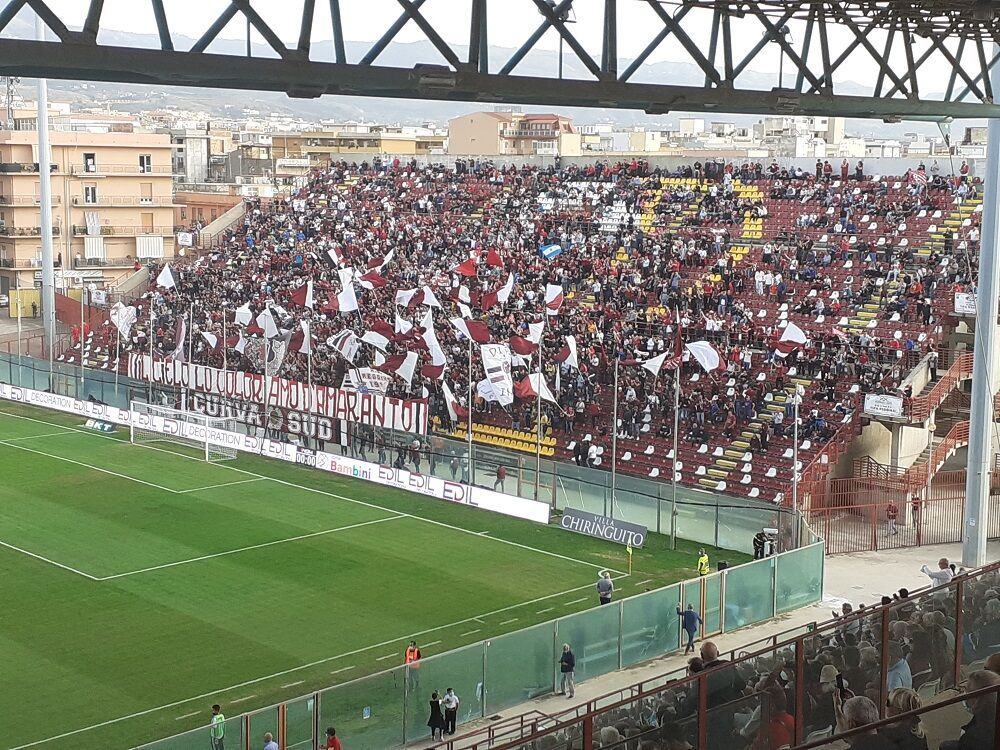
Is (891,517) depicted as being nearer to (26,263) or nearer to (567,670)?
(567,670)

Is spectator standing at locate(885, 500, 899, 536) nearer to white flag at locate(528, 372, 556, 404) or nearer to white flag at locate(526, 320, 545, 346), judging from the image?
white flag at locate(528, 372, 556, 404)

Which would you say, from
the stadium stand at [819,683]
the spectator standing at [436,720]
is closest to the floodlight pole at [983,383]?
the spectator standing at [436,720]

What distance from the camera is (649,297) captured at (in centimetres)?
5128

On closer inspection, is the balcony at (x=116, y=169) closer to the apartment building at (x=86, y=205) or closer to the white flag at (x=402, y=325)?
the apartment building at (x=86, y=205)

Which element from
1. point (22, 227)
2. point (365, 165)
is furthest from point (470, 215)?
point (22, 227)

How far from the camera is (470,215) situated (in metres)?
65.7

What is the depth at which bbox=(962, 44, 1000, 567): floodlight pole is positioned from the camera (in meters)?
32.0

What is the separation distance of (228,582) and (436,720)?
11382mm

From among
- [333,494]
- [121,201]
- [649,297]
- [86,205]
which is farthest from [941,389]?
[121,201]

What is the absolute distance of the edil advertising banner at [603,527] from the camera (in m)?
36.2

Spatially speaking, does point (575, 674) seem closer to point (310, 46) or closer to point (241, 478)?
point (310, 46)

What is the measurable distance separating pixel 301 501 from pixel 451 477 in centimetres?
467

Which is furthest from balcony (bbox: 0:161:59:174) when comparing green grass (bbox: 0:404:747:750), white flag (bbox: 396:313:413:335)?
white flag (bbox: 396:313:413:335)

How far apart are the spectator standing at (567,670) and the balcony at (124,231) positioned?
2788 inches
